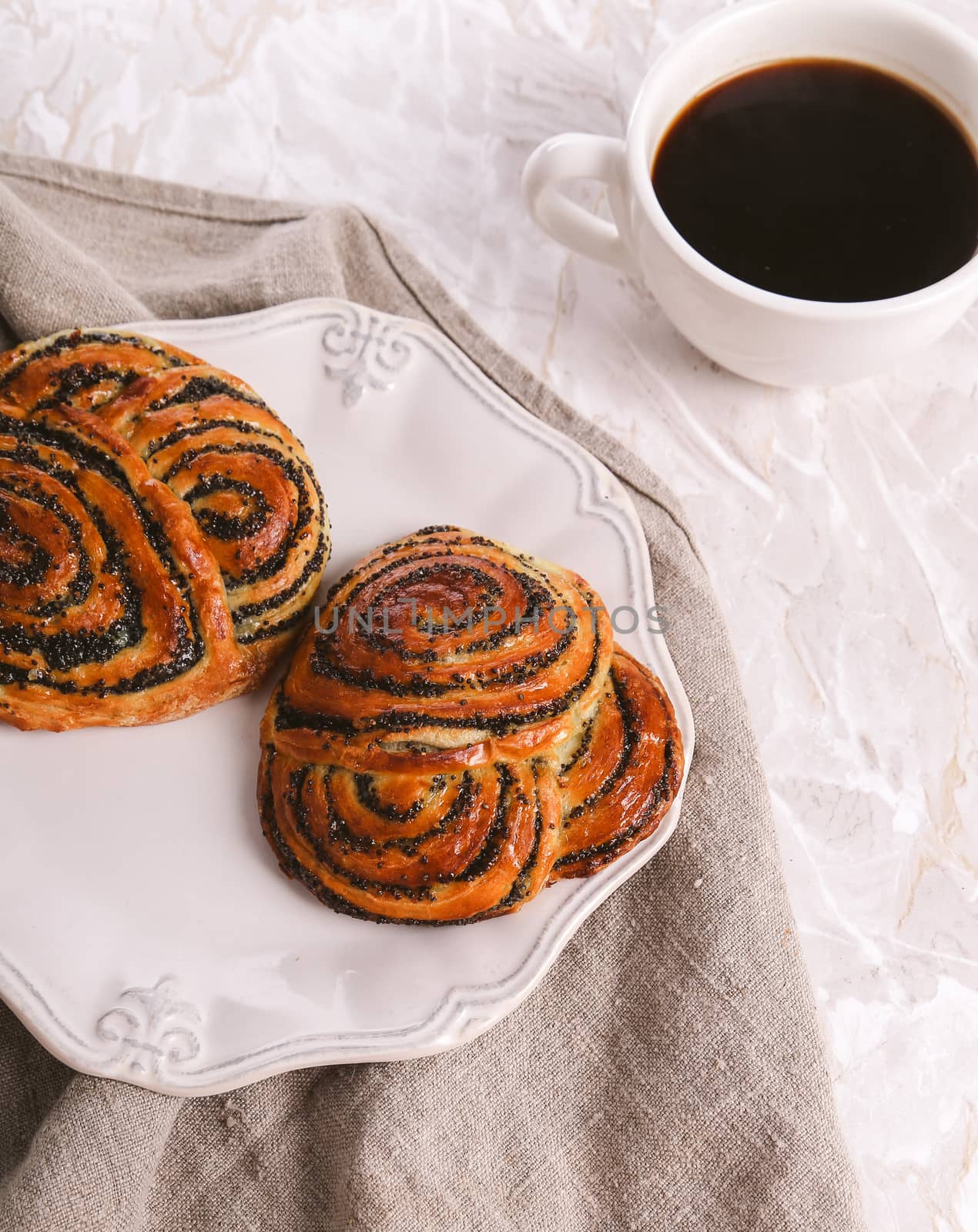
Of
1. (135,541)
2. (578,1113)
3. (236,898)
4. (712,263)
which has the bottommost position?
(578,1113)

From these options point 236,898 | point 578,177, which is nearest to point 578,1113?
point 236,898

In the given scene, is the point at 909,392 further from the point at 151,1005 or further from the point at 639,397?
the point at 151,1005

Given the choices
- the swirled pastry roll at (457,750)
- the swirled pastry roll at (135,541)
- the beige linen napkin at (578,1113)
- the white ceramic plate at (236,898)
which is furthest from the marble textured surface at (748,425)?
the swirled pastry roll at (135,541)

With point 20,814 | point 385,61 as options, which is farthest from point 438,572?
point 385,61

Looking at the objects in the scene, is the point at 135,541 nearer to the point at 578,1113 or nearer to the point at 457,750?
the point at 457,750

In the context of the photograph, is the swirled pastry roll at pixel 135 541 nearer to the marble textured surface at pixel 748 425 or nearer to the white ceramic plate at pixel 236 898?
the white ceramic plate at pixel 236 898

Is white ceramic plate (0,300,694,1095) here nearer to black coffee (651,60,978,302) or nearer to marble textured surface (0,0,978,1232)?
marble textured surface (0,0,978,1232)

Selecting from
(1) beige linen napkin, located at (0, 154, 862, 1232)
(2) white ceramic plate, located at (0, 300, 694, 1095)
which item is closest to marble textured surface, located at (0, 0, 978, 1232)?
(1) beige linen napkin, located at (0, 154, 862, 1232)
